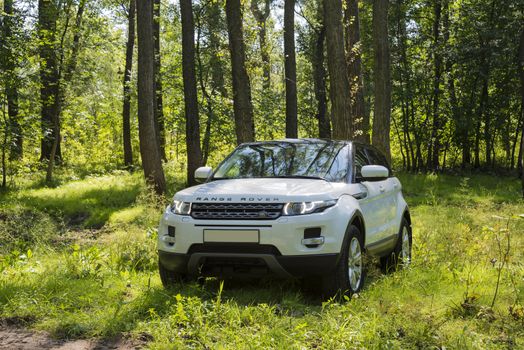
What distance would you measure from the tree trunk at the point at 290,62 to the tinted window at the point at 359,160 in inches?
532

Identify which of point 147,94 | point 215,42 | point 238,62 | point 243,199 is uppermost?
point 215,42

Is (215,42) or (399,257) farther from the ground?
(215,42)

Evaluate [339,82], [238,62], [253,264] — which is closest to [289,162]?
[253,264]

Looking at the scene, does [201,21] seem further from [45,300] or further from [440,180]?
[45,300]

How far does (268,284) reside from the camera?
238 inches

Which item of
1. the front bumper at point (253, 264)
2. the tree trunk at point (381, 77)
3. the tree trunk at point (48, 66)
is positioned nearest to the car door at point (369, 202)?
the front bumper at point (253, 264)

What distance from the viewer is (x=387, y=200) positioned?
23.1 ft

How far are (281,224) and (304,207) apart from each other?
288 mm

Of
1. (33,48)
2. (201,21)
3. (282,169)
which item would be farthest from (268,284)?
(201,21)

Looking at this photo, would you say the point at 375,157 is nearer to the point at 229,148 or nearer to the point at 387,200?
the point at 387,200

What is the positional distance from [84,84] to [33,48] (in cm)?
259

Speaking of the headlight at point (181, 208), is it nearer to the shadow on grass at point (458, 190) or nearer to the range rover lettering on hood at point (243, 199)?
the range rover lettering on hood at point (243, 199)

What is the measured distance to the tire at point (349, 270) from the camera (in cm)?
529

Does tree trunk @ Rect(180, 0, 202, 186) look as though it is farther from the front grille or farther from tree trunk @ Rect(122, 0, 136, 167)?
the front grille
